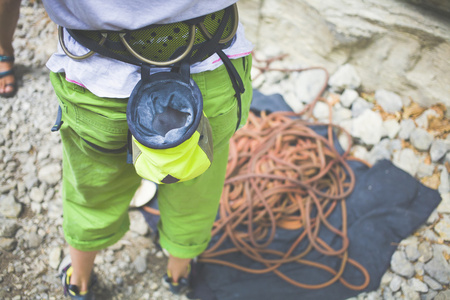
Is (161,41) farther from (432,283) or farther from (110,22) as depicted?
(432,283)

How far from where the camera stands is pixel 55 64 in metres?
0.83

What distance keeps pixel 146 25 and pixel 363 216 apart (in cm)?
152

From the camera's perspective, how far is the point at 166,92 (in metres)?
0.79

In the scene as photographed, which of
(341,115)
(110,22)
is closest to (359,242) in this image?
(341,115)

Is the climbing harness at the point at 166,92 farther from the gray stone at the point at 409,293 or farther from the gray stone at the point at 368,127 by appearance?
the gray stone at the point at 368,127

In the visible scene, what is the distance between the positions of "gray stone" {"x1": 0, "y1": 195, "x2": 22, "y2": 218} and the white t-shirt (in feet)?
3.56

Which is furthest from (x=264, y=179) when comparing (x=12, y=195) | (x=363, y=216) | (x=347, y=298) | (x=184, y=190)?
(x=12, y=195)

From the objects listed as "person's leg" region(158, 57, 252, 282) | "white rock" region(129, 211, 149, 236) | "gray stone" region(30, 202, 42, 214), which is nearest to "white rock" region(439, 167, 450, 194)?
"person's leg" region(158, 57, 252, 282)

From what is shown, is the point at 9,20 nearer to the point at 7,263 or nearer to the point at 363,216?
the point at 7,263

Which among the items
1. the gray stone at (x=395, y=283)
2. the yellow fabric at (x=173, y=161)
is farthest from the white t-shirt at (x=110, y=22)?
the gray stone at (x=395, y=283)

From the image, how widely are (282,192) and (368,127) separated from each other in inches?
24.7

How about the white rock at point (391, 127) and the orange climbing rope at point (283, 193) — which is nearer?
the orange climbing rope at point (283, 193)

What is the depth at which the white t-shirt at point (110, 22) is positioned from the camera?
708 mm

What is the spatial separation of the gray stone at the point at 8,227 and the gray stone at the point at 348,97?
1794 millimetres
